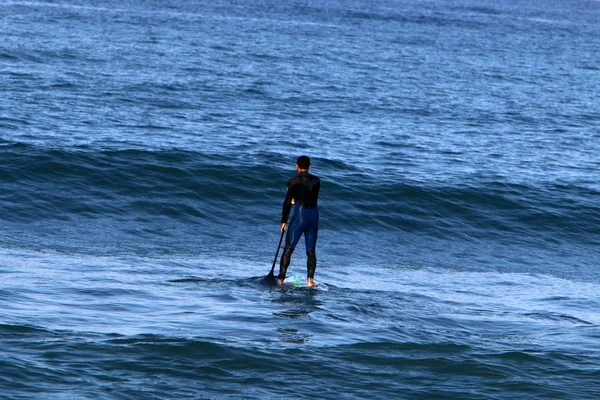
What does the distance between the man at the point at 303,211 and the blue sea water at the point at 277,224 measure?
19.7 inches

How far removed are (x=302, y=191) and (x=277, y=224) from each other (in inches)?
258

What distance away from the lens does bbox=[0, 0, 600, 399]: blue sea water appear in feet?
34.1

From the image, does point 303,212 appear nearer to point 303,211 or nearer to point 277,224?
point 303,211

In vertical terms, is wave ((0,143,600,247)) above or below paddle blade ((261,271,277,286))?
above

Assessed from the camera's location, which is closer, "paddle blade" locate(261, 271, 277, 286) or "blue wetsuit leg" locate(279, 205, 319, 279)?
"paddle blade" locate(261, 271, 277, 286)

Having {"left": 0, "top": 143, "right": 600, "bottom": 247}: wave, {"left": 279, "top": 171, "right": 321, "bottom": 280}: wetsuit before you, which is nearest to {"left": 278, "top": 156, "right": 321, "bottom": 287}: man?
{"left": 279, "top": 171, "right": 321, "bottom": 280}: wetsuit

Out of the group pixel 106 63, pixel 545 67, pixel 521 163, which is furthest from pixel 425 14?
pixel 521 163

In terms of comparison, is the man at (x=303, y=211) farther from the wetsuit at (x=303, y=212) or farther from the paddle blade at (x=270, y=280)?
the paddle blade at (x=270, y=280)

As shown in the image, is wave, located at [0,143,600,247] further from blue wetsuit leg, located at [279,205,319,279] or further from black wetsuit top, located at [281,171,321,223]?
black wetsuit top, located at [281,171,321,223]

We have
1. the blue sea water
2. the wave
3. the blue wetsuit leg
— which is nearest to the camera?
the blue sea water

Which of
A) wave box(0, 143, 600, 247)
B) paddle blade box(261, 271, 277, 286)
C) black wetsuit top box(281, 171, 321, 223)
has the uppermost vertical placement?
black wetsuit top box(281, 171, 321, 223)

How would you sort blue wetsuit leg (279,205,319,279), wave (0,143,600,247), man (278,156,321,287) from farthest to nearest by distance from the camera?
1. wave (0,143,600,247)
2. blue wetsuit leg (279,205,319,279)
3. man (278,156,321,287)

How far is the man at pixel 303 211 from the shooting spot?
1429 cm

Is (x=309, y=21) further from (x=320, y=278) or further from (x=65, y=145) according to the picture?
(x=320, y=278)
